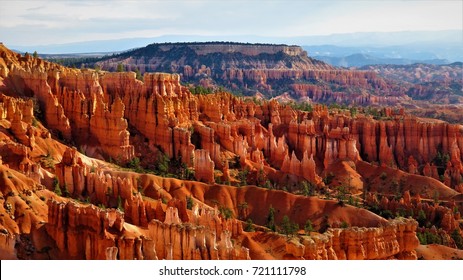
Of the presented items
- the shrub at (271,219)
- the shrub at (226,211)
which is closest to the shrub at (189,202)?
the shrub at (226,211)

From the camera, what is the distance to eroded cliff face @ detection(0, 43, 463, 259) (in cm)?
4494

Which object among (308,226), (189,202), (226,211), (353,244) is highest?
(189,202)

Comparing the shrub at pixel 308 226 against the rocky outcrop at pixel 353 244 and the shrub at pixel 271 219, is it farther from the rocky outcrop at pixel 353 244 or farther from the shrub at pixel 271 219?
the rocky outcrop at pixel 353 244

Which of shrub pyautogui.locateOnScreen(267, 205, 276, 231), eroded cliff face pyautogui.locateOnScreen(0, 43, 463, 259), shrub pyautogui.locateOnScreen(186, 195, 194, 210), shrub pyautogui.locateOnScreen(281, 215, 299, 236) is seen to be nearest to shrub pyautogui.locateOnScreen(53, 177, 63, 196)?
eroded cliff face pyautogui.locateOnScreen(0, 43, 463, 259)

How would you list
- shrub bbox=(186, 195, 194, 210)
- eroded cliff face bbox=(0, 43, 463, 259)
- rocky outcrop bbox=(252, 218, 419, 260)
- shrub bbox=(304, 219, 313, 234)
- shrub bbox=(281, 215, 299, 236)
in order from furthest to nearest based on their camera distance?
shrub bbox=(186, 195, 194, 210) → shrub bbox=(304, 219, 313, 234) → shrub bbox=(281, 215, 299, 236) → rocky outcrop bbox=(252, 218, 419, 260) → eroded cliff face bbox=(0, 43, 463, 259)

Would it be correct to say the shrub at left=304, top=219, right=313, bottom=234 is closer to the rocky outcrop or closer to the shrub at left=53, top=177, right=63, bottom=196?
the rocky outcrop

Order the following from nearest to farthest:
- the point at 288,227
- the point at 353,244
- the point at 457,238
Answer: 1. the point at 353,244
2. the point at 288,227
3. the point at 457,238

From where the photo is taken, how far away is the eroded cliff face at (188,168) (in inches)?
1769

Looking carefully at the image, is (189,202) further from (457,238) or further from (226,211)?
(457,238)

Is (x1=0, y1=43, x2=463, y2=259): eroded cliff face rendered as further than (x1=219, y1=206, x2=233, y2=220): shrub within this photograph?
No

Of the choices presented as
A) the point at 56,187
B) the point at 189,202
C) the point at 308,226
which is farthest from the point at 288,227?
the point at 56,187

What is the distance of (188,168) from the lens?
80.0 meters

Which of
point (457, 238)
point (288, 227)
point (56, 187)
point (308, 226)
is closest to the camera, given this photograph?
point (56, 187)

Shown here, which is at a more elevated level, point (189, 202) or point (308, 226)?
point (189, 202)
